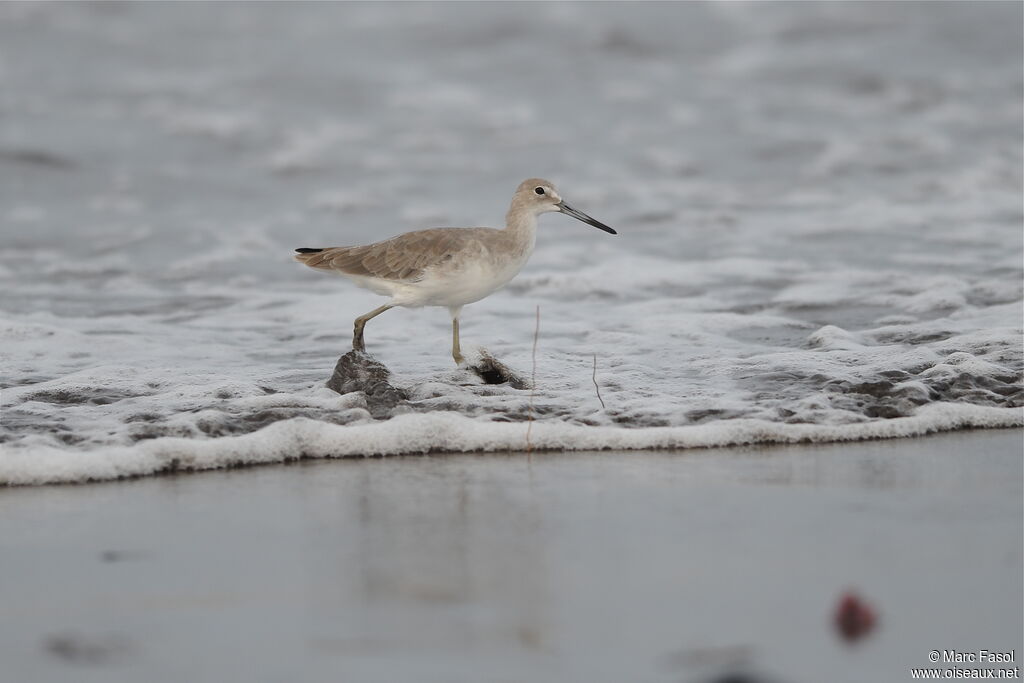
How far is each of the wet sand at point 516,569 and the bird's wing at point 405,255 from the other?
181cm

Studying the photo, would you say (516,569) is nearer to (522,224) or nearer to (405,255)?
(405,255)

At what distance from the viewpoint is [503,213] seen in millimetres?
12281

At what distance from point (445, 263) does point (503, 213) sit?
19.9ft

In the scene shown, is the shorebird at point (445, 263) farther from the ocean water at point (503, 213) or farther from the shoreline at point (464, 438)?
the shoreline at point (464, 438)

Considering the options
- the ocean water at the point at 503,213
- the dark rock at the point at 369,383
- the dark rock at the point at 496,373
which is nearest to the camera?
the ocean water at the point at 503,213

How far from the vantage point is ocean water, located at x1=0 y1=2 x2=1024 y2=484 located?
17.8ft

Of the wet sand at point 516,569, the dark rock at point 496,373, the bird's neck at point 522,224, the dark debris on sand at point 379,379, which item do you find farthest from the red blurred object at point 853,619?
the bird's neck at point 522,224

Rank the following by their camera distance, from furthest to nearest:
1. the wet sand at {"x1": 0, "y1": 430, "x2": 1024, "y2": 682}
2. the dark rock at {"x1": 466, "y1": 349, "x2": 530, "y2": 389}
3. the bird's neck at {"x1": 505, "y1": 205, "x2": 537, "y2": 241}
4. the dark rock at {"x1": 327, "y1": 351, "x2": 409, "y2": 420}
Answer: the bird's neck at {"x1": 505, "y1": 205, "x2": 537, "y2": 241}
the dark rock at {"x1": 466, "y1": 349, "x2": 530, "y2": 389}
the dark rock at {"x1": 327, "y1": 351, "x2": 409, "y2": 420}
the wet sand at {"x1": 0, "y1": 430, "x2": 1024, "y2": 682}

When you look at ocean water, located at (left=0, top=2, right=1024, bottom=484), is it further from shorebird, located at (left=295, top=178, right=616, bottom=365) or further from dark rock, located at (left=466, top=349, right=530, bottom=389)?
shorebird, located at (left=295, top=178, right=616, bottom=365)

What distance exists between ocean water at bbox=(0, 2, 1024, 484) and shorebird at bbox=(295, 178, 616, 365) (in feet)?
1.40

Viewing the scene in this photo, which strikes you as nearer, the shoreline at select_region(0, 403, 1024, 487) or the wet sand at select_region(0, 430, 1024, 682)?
the wet sand at select_region(0, 430, 1024, 682)

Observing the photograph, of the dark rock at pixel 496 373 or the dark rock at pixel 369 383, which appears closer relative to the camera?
the dark rock at pixel 369 383

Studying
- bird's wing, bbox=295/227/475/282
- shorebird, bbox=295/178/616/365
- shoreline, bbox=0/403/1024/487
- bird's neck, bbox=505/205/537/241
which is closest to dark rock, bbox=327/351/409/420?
shorebird, bbox=295/178/616/365

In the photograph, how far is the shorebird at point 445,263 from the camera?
630 centimetres
